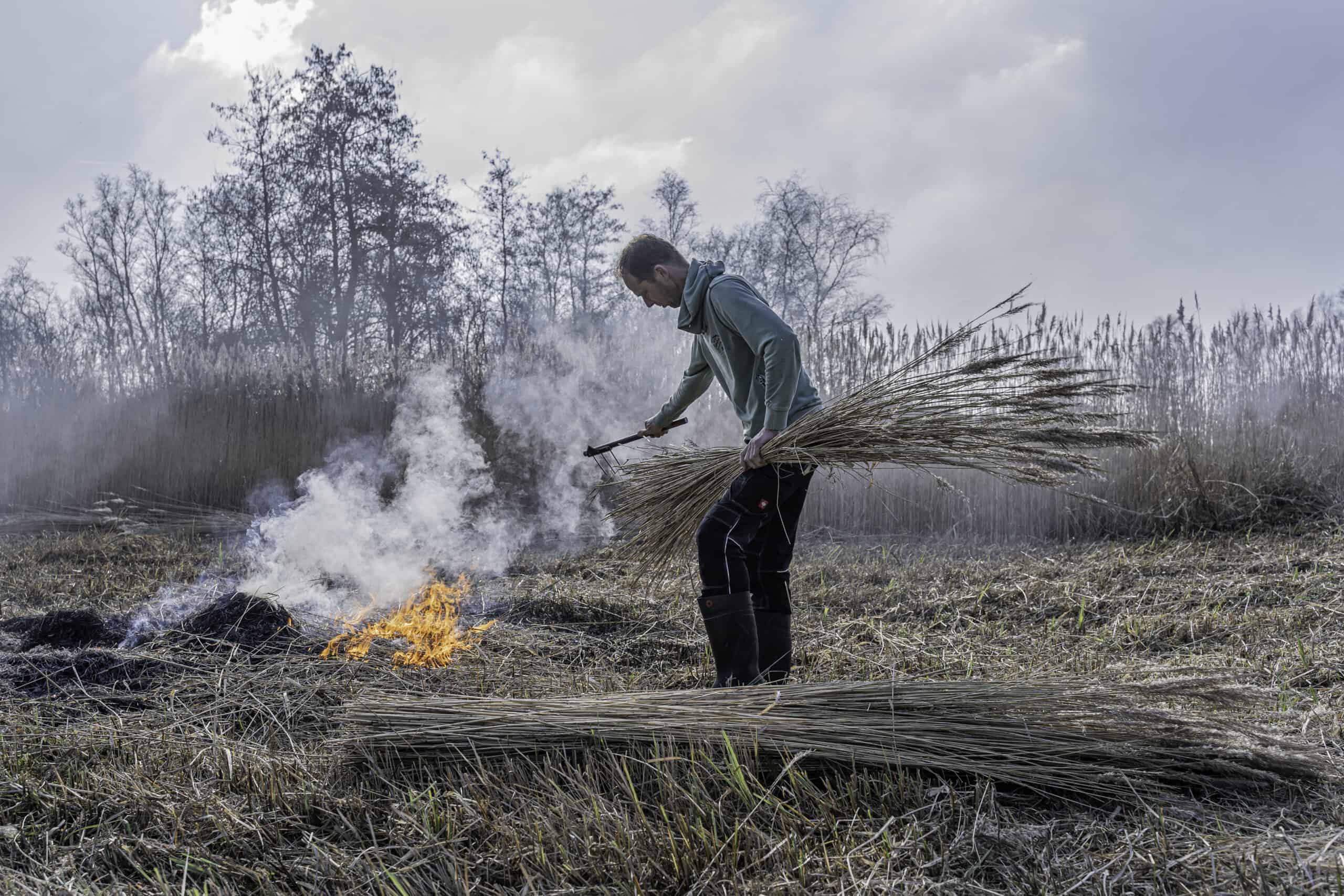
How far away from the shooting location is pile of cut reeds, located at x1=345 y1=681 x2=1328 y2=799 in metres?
2.00

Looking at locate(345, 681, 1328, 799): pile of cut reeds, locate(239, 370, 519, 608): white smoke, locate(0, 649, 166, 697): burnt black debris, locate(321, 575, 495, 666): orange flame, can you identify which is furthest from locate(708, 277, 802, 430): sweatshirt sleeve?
locate(239, 370, 519, 608): white smoke

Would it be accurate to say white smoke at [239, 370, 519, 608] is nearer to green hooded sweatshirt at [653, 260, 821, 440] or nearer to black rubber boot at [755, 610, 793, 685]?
black rubber boot at [755, 610, 793, 685]

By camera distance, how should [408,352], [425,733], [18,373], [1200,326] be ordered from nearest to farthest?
[425,733] → [1200,326] → [408,352] → [18,373]

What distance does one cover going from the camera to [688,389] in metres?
3.42

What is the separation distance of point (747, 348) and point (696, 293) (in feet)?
0.84

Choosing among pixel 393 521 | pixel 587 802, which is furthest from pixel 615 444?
pixel 393 521

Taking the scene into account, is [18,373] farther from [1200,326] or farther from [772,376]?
[1200,326]

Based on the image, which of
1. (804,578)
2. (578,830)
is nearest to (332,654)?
(578,830)

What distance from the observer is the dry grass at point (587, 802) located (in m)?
1.67

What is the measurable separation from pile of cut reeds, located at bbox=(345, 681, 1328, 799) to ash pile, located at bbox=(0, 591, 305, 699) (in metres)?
1.47

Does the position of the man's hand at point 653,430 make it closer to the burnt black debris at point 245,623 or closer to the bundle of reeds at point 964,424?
the bundle of reeds at point 964,424

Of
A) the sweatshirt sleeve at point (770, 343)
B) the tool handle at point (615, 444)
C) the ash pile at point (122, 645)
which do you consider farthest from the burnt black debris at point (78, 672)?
the sweatshirt sleeve at point (770, 343)

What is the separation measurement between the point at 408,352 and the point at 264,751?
27.2 ft

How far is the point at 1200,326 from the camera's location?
7.68 meters
